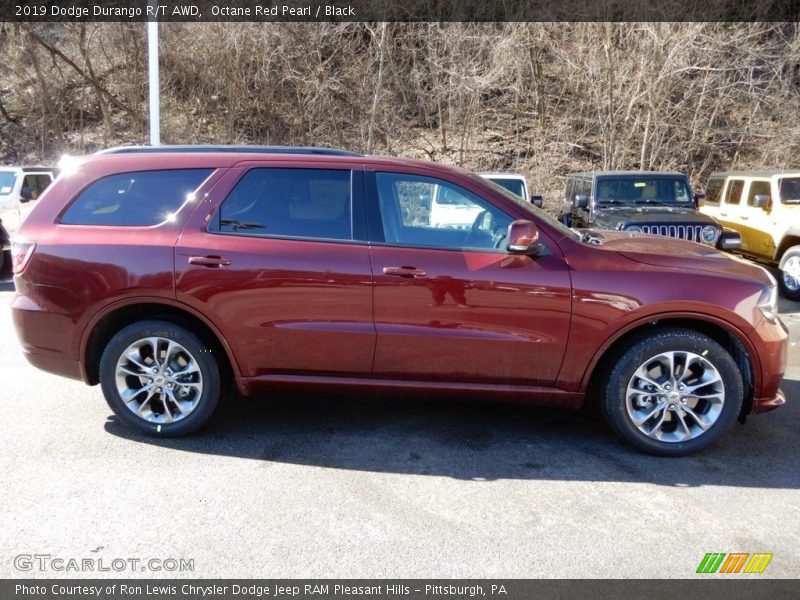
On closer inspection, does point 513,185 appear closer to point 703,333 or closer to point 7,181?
point 703,333

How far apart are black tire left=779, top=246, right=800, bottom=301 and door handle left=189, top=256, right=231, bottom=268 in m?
8.14

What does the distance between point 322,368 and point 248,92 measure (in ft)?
58.2

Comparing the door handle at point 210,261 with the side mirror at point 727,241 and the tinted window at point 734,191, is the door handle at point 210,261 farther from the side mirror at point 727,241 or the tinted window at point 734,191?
the tinted window at point 734,191

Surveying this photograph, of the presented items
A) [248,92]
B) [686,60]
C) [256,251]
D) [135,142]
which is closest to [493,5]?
[686,60]

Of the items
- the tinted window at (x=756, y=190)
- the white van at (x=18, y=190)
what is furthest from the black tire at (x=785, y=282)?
the white van at (x=18, y=190)

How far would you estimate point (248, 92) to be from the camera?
66.4ft

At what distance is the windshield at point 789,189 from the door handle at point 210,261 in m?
8.73

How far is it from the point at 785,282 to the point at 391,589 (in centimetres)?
852

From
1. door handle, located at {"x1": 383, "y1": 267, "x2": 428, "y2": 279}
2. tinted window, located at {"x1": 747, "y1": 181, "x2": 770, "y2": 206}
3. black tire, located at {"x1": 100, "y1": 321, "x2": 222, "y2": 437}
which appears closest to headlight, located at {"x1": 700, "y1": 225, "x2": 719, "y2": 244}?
tinted window, located at {"x1": 747, "y1": 181, "x2": 770, "y2": 206}

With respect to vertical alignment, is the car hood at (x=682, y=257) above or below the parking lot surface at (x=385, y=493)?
above

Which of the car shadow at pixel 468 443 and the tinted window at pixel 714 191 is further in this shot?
the tinted window at pixel 714 191

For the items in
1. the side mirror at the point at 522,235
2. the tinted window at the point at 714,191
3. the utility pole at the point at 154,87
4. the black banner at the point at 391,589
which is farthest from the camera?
the utility pole at the point at 154,87

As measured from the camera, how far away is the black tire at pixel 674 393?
4.13 meters

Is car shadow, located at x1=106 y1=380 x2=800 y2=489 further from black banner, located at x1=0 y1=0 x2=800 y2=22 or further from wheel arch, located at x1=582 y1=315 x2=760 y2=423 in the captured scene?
black banner, located at x1=0 y1=0 x2=800 y2=22
